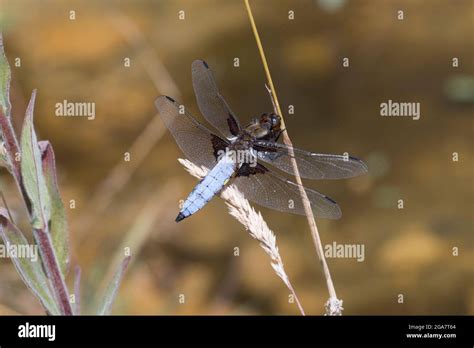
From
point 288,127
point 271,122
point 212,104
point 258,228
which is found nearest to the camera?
point 258,228

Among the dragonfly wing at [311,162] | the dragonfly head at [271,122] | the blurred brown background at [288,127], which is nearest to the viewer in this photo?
the dragonfly wing at [311,162]

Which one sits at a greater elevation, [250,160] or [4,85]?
[250,160]

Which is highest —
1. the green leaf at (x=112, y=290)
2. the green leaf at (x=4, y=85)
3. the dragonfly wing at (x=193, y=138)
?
the dragonfly wing at (x=193, y=138)

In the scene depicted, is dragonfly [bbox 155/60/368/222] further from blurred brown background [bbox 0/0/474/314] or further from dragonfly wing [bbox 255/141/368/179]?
blurred brown background [bbox 0/0/474/314]

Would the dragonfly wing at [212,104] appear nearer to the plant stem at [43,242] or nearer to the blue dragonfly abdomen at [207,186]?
the blue dragonfly abdomen at [207,186]

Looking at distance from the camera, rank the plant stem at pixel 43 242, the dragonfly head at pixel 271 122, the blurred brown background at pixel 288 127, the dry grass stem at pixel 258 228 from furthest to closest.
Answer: the blurred brown background at pixel 288 127, the dragonfly head at pixel 271 122, the dry grass stem at pixel 258 228, the plant stem at pixel 43 242

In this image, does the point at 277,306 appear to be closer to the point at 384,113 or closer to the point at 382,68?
the point at 384,113

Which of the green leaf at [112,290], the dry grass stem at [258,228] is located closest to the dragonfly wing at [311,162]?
the dry grass stem at [258,228]

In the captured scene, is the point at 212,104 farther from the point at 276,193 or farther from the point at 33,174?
the point at 33,174

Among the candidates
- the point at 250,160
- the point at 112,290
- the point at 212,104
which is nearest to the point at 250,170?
the point at 250,160
